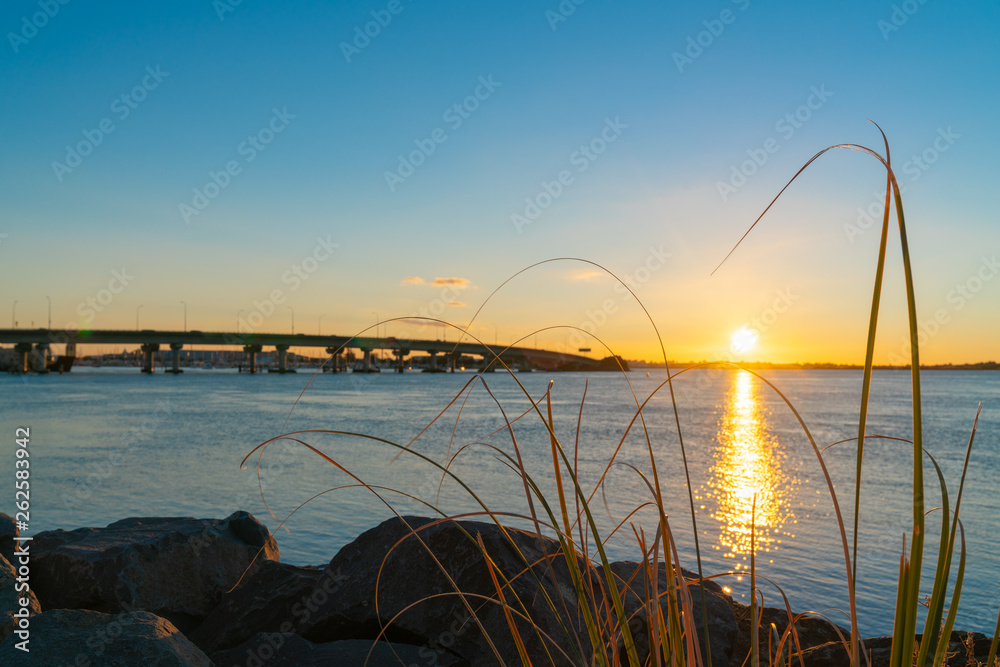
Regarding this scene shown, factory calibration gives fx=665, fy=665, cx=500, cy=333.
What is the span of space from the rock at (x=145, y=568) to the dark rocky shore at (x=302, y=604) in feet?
0.03

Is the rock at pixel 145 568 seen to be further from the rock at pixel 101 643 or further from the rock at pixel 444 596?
the rock at pixel 101 643

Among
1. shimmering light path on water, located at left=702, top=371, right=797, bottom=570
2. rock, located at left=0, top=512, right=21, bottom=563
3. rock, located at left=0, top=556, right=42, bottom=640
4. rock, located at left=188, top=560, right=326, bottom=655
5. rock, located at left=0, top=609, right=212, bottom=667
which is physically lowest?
shimmering light path on water, located at left=702, top=371, right=797, bottom=570

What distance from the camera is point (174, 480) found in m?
15.8

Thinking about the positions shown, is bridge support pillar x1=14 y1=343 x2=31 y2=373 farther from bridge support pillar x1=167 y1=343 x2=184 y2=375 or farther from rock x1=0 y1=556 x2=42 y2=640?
rock x1=0 y1=556 x2=42 y2=640

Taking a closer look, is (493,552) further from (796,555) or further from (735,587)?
(796,555)

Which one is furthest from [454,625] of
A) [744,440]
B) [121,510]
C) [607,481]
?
[744,440]

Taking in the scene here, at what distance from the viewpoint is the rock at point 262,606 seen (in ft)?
17.0

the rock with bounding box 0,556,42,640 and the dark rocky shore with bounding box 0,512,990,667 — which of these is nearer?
the dark rocky shore with bounding box 0,512,990,667

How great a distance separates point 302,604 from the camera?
5.26 meters

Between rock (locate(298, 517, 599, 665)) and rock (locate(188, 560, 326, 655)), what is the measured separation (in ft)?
0.78

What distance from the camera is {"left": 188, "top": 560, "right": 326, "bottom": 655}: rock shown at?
17.0 feet

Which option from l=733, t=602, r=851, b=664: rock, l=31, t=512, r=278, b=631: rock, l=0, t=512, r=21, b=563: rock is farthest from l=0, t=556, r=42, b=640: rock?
l=733, t=602, r=851, b=664: rock

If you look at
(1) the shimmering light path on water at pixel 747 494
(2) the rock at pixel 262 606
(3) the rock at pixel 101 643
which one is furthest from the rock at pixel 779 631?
(3) the rock at pixel 101 643

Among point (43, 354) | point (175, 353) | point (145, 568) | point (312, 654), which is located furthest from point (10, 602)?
point (43, 354)
